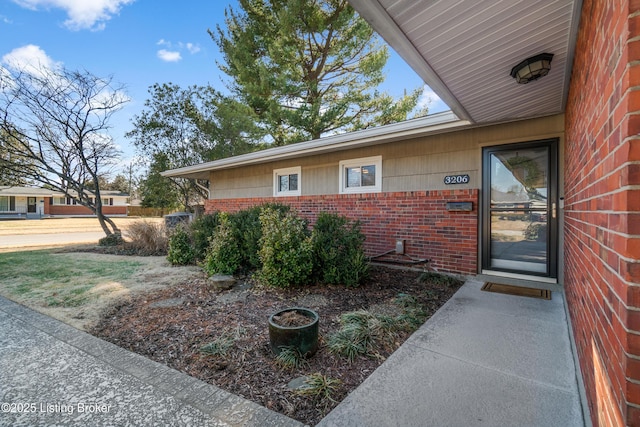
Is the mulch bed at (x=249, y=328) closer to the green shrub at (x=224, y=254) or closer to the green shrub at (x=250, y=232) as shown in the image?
the green shrub at (x=224, y=254)

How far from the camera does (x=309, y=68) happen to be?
1131 cm

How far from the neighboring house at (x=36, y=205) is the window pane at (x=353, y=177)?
112ft

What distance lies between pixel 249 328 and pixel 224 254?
2412 millimetres

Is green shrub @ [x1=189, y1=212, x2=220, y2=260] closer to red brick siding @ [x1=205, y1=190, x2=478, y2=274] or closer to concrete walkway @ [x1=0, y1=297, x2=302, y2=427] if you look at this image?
red brick siding @ [x1=205, y1=190, x2=478, y2=274]

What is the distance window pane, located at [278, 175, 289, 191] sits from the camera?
788 centimetres

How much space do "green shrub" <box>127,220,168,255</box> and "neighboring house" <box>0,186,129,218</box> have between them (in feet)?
91.5

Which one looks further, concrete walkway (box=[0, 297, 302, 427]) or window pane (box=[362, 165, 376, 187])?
window pane (box=[362, 165, 376, 187])

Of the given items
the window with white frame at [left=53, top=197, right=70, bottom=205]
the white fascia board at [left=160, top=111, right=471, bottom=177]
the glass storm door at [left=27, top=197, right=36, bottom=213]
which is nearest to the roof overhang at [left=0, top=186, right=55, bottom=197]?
the glass storm door at [left=27, top=197, right=36, bottom=213]

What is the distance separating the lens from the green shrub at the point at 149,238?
27.9 feet

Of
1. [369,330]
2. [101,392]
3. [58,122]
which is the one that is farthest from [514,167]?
[58,122]

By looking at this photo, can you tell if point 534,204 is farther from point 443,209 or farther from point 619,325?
point 619,325

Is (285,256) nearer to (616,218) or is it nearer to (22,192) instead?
(616,218)

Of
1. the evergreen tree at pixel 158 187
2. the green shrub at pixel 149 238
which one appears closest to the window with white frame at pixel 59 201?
the evergreen tree at pixel 158 187

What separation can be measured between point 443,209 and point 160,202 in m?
13.5
